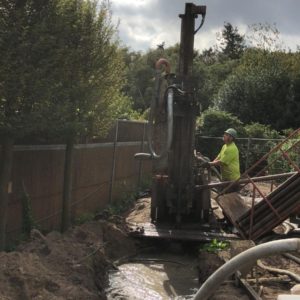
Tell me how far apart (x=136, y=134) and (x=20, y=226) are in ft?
26.9

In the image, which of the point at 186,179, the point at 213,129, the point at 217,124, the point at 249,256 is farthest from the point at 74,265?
the point at 217,124

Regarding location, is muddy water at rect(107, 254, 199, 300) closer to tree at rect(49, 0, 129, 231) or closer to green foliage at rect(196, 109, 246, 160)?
tree at rect(49, 0, 129, 231)

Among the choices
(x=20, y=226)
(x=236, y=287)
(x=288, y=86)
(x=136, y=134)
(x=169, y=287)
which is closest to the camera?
(x=236, y=287)

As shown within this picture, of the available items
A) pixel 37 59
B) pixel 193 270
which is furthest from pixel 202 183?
pixel 37 59

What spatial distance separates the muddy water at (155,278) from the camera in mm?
7938

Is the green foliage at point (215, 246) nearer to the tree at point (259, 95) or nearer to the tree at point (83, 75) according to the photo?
the tree at point (83, 75)

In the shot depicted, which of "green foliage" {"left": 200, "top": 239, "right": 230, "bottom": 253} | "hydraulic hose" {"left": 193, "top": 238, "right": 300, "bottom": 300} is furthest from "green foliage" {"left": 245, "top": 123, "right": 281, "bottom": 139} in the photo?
"hydraulic hose" {"left": 193, "top": 238, "right": 300, "bottom": 300}

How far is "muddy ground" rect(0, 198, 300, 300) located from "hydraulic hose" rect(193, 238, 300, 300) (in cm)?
366

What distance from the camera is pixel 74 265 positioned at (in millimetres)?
7508

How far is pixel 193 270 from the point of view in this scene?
30.6 feet

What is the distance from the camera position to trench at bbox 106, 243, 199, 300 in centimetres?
796

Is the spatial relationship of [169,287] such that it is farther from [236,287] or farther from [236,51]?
[236,51]

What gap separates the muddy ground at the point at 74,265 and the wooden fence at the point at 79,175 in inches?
31.4

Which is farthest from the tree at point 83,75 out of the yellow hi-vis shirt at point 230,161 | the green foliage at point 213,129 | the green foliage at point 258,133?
the green foliage at point 258,133
